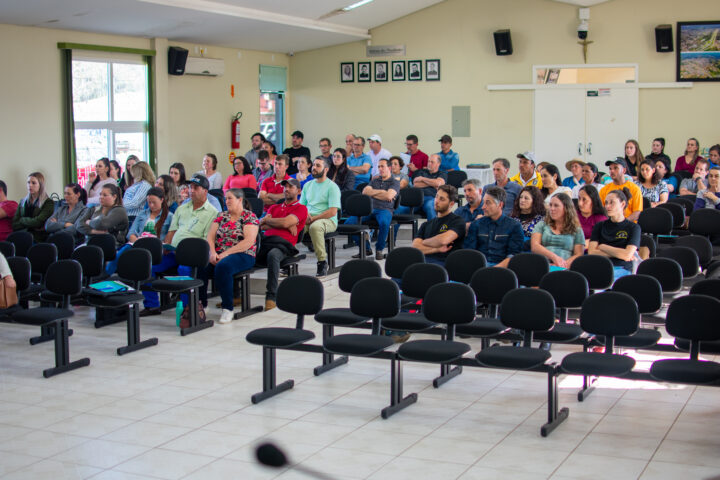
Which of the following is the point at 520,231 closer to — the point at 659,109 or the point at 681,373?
the point at 681,373

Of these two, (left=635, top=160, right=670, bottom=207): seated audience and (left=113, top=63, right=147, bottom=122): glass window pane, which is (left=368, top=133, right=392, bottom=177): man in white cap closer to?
(left=113, top=63, right=147, bottom=122): glass window pane

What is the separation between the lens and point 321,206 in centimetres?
897

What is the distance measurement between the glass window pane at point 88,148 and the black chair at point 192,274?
4.87 metres

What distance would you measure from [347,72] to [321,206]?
665cm

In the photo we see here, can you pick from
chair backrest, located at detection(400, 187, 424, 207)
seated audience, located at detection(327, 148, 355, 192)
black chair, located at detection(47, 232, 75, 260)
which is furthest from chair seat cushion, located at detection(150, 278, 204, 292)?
seated audience, located at detection(327, 148, 355, 192)

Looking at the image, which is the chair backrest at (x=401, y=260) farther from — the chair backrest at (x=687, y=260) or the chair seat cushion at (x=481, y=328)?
the chair backrest at (x=687, y=260)

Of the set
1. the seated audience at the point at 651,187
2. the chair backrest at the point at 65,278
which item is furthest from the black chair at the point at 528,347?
the seated audience at the point at 651,187

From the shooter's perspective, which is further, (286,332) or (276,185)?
(276,185)

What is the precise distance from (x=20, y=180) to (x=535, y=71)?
8194 mm

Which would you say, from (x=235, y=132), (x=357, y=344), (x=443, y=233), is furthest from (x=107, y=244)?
(x=235, y=132)

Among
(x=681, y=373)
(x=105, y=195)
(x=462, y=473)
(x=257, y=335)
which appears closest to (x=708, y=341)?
(x=681, y=373)

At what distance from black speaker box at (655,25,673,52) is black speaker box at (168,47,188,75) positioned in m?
7.30

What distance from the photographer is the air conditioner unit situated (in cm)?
1288

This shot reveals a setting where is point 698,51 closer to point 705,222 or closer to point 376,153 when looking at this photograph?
point 376,153
